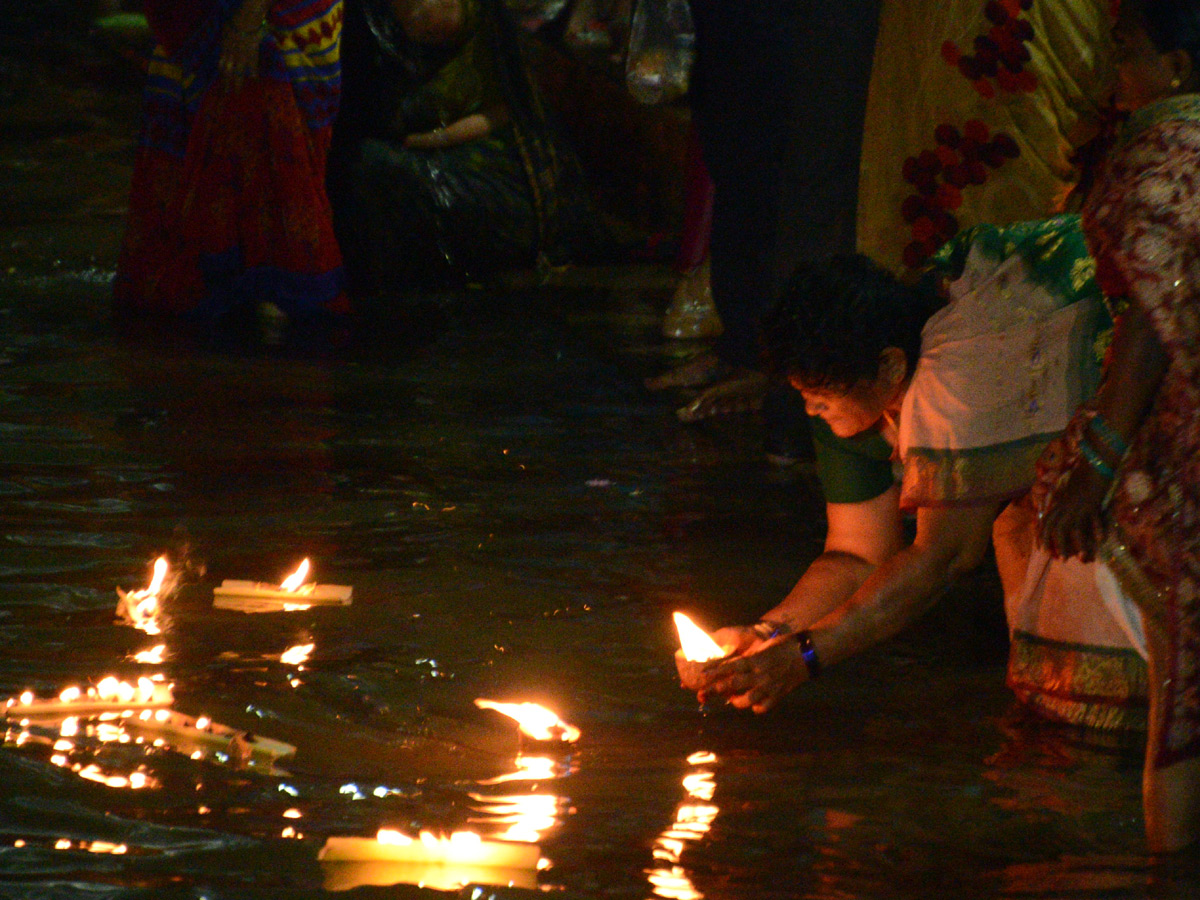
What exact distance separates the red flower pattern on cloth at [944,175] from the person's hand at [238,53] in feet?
11.9

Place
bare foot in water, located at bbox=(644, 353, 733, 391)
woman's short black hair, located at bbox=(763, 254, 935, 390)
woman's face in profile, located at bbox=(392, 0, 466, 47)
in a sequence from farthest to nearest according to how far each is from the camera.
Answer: woman's face in profile, located at bbox=(392, 0, 466, 47) → bare foot in water, located at bbox=(644, 353, 733, 391) → woman's short black hair, located at bbox=(763, 254, 935, 390)

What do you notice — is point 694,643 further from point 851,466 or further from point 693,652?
point 851,466

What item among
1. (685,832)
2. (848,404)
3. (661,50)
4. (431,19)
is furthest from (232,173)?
(685,832)

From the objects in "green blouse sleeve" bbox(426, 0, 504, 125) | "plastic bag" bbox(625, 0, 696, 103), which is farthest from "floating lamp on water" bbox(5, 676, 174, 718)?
"green blouse sleeve" bbox(426, 0, 504, 125)

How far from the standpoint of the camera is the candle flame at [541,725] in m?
3.22

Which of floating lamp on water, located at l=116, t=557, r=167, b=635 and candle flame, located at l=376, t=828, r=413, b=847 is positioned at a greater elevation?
floating lamp on water, located at l=116, t=557, r=167, b=635

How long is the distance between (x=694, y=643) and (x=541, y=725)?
34 cm

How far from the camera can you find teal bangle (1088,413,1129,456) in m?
2.80

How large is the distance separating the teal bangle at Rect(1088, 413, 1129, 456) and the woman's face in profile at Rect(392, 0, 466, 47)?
6.39 metres

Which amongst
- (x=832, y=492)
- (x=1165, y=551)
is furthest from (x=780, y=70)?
(x=1165, y=551)

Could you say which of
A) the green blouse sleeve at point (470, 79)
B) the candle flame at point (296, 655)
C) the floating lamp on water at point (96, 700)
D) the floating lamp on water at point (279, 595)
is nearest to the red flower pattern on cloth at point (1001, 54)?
the floating lamp on water at point (279, 595)

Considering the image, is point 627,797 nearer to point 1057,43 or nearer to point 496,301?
point 1057,43

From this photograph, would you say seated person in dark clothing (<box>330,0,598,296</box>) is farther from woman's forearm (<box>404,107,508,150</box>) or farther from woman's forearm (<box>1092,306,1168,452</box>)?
woman's forearm (<box>1092,306,1168,452</box>)

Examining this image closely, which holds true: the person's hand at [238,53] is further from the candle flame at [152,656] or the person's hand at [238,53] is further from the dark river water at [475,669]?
the candle flame at [152,656]
